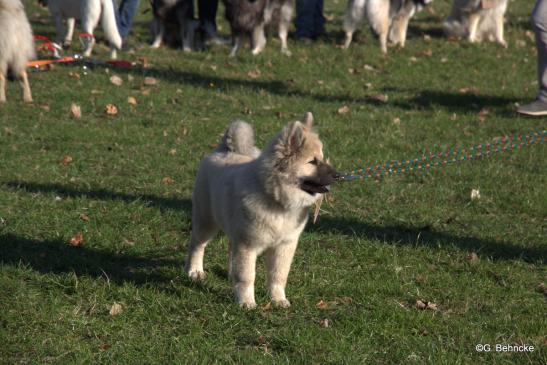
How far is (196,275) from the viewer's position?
4.60 m

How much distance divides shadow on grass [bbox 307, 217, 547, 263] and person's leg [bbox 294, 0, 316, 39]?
7.95 meters

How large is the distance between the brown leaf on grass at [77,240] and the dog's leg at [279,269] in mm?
1569

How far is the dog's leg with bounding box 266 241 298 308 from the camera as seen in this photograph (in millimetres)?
4102

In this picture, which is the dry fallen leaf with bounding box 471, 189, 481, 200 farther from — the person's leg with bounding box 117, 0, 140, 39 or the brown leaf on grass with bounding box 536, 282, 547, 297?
the person's leg with bounding box 117, 0, 140, 39


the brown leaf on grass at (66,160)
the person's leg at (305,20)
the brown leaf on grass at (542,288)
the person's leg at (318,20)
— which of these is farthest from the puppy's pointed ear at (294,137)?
the person's leg at (318,20)

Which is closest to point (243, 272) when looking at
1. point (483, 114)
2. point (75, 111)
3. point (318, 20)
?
point (75, 111)

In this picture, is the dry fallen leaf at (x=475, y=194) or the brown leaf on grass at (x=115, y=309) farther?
the dry fallen leaf at (x=475, y=194)

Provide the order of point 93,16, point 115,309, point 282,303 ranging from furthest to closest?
point 93,16 → point 282,303 → point 115,309

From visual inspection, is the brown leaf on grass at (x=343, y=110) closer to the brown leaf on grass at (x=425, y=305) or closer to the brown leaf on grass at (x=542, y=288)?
the brown leaf on grass at (x=542, y=288)

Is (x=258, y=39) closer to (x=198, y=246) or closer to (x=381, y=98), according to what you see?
(x=381, y=98)

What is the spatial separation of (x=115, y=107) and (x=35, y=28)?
6.46m

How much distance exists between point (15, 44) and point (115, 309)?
5513 mm

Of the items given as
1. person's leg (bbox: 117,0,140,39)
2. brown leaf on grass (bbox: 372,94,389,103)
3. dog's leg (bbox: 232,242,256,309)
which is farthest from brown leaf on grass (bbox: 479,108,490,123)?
person's leg (bbox: 117,0,140,39)

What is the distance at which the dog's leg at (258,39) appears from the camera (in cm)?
1196
